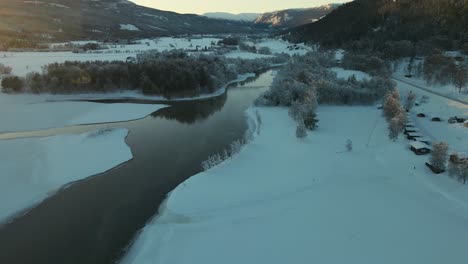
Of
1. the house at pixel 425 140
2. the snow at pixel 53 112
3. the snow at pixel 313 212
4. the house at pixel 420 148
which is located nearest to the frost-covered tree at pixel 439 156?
the snow at pixel 313 212

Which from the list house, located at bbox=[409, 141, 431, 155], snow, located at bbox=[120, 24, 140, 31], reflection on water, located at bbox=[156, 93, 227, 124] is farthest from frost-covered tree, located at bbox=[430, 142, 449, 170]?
snow, located at bbox=[120, 24, 140, 31]

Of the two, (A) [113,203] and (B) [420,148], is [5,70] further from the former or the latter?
(B) [420,148]

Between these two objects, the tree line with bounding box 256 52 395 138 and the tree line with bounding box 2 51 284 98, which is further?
the tree line with bounding box 2 51 284 98

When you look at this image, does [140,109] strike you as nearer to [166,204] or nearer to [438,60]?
[166,204]

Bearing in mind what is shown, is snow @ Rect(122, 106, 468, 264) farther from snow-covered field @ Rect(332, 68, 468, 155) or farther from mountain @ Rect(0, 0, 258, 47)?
mountain @ Rect(0, 0, 258, 47)

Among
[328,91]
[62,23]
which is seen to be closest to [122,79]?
[328,91]

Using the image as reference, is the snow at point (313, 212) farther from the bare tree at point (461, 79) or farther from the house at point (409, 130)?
the bare tree at point (461, 79)

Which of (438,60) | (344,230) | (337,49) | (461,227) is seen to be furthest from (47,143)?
(337,49)
